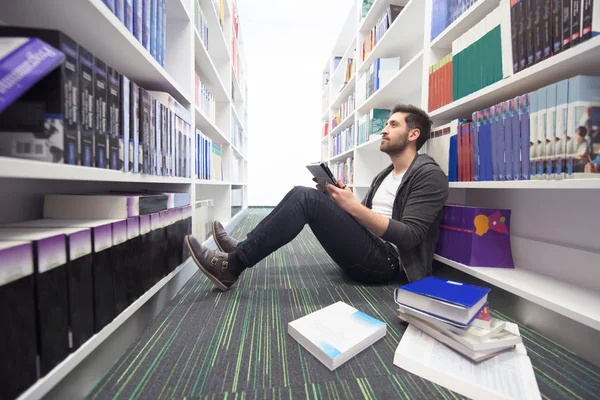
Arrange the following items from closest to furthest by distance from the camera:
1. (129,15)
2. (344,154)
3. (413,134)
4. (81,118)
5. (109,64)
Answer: (81,118) < (129,15) < (109,64) < (413,134) < (344,154)

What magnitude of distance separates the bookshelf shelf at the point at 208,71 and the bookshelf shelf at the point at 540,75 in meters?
1.35

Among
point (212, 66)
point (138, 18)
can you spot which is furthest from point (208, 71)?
point (138, 18)

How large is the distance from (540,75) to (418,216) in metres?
0.58

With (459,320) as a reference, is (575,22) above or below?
above

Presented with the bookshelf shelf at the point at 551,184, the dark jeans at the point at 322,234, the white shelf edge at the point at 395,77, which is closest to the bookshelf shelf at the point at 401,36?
the white shelf edge at the point at 395,77

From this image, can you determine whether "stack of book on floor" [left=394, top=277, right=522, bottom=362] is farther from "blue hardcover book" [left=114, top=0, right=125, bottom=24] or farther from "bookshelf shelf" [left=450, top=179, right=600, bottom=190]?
"blue hardcover book" [left=114, top=0, right=125, bottom=24]

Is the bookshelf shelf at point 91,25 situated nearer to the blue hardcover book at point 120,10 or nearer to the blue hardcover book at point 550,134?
the blue hardcover book at point 120,10

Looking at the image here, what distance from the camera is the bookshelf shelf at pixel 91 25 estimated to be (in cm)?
57

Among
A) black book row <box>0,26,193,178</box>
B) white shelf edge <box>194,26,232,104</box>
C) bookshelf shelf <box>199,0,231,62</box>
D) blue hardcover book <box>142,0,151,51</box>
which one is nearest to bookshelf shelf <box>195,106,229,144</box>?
white shelf edge <box>194,26,232,104</box>

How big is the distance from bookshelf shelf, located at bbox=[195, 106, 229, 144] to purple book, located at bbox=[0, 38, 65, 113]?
959 millimetres

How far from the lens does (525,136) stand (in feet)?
2.59

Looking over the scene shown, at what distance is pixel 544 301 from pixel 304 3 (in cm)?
452

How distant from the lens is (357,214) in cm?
101

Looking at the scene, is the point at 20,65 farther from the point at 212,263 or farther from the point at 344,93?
the point at 344,93
